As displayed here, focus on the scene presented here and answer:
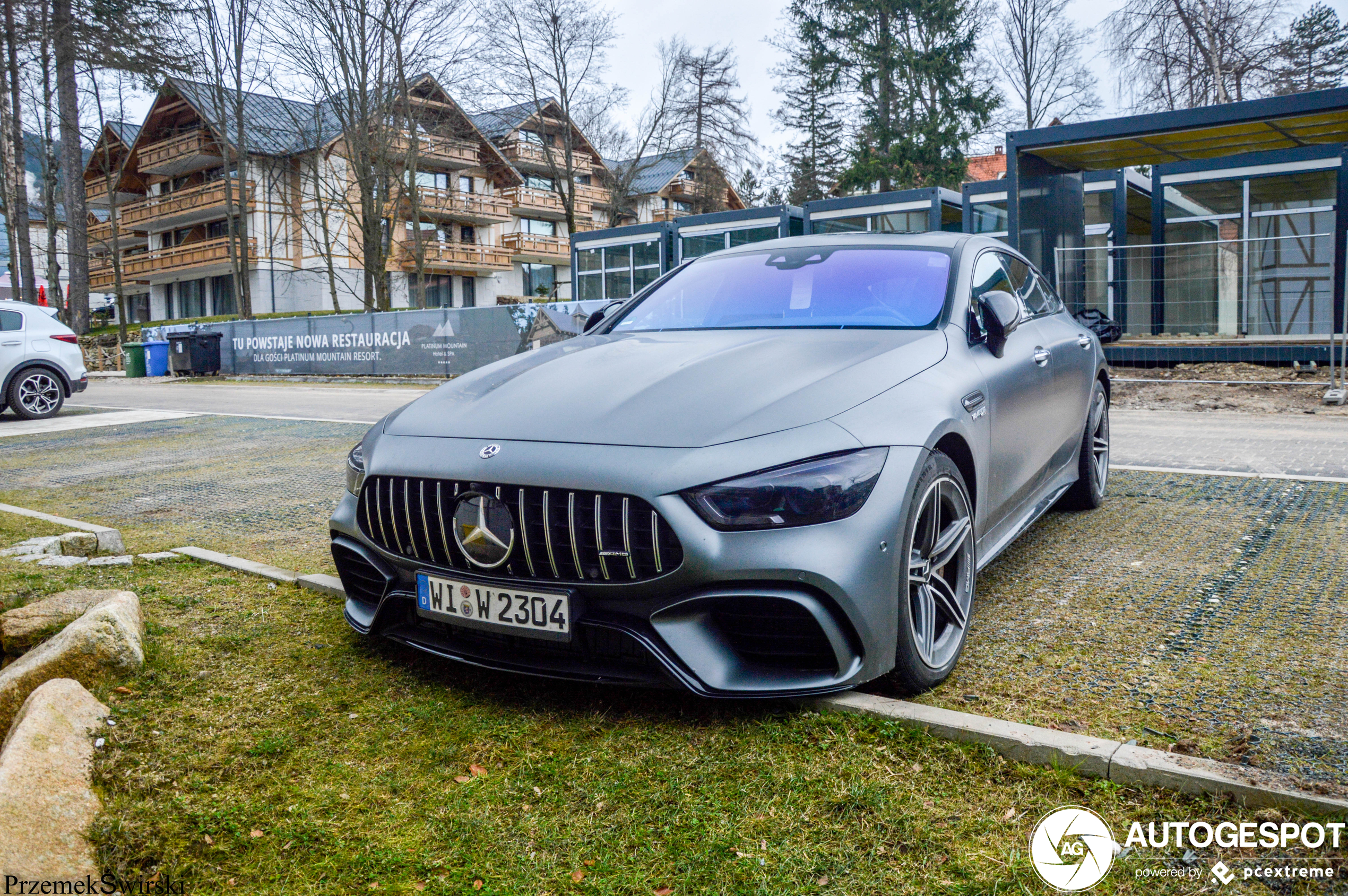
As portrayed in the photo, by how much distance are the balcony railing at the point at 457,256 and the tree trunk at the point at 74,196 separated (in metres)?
15.0

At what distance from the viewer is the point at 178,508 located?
21.7ft

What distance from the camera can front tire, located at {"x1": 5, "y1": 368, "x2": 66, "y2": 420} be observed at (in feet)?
45.0

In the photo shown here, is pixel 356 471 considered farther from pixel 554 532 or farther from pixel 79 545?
pixel 79 545

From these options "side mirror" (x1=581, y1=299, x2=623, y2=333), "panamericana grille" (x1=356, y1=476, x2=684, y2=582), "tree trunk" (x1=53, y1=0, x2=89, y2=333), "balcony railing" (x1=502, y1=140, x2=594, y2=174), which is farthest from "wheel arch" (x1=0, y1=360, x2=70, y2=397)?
"balcony railing" (x1=502, y1=140, x2=594, y2=174)

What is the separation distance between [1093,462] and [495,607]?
155 inches

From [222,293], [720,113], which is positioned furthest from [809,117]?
[222,293]

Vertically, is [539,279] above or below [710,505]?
above

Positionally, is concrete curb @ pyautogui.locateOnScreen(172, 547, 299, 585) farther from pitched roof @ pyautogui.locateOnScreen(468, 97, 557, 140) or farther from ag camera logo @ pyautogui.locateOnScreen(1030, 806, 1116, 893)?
pitched roof @ pyautogui.locateOnScreen(468, 97, 557, 140)

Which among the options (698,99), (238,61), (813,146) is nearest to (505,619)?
(238,61)

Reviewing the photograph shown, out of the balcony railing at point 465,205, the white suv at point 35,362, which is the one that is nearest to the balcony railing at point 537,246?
the balcony railing at point 465,205

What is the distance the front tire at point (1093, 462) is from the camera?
5.52 metres

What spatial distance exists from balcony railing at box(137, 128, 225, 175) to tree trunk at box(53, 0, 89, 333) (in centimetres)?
1330

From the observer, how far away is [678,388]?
3170mm

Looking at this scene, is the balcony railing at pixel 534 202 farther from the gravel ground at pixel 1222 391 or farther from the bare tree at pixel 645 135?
the gravel ground at pixel 1222 391
